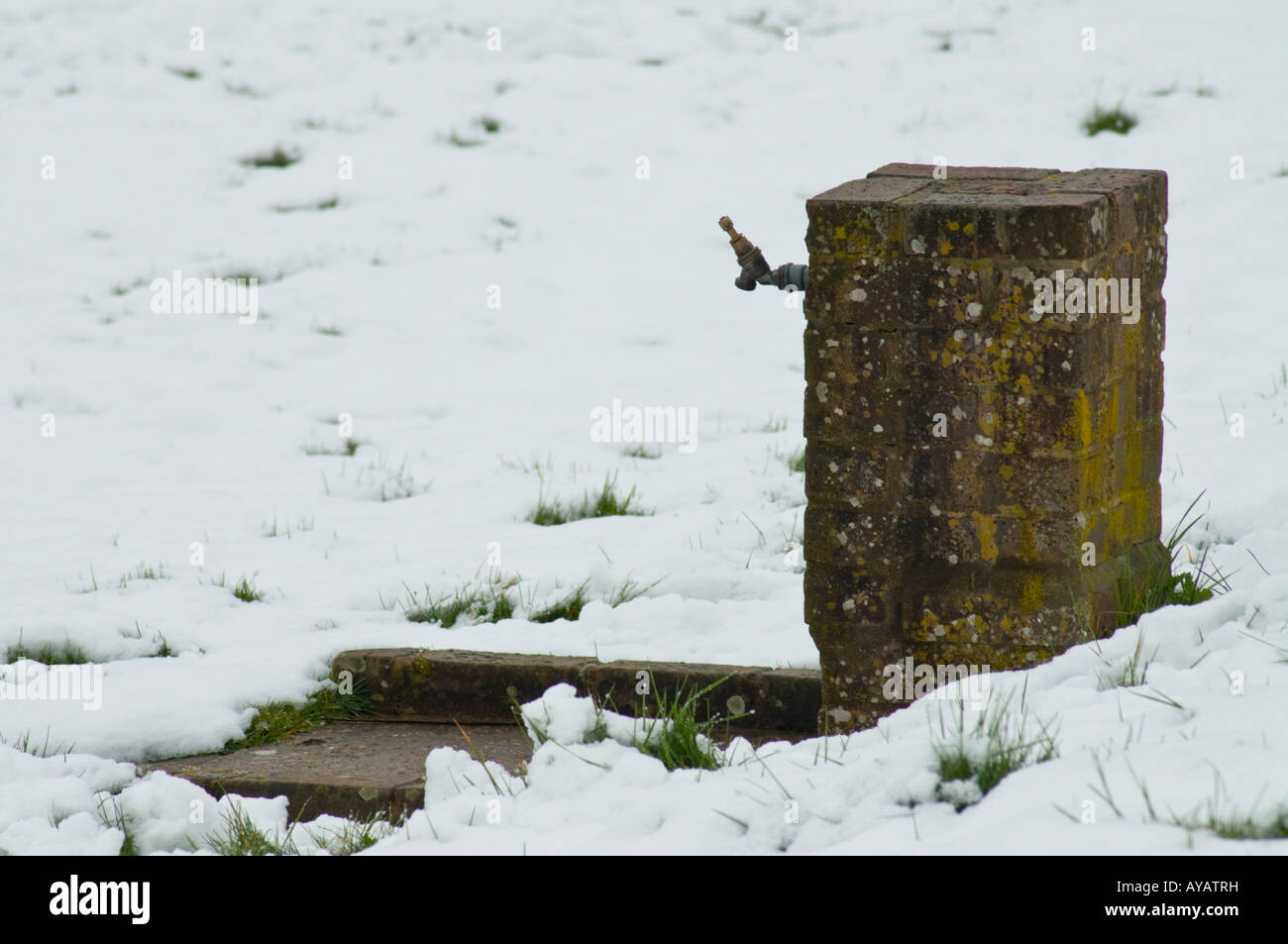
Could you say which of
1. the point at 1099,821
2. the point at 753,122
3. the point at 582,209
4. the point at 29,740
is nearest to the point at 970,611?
the point at 1099,821

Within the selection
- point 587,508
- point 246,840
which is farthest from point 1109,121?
point 246,840

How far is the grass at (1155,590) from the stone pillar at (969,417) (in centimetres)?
3

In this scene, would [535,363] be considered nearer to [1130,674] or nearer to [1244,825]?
[1130,674]

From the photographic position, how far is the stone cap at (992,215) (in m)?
3.64

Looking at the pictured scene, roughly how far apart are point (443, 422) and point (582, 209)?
295 centimetres

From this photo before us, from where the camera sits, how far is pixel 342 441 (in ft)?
23.5

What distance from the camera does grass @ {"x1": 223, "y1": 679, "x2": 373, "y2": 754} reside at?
4.44 meters

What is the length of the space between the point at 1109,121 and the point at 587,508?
515 centimetres

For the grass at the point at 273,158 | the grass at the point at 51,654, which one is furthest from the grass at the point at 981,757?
the grass at the point at 273,158

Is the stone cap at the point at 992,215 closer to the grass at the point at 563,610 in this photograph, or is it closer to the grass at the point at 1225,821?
the grass at the point at 1225,821

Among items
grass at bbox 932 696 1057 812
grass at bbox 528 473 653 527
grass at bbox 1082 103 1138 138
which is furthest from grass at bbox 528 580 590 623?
grass at bbox 1082 103 1138 138

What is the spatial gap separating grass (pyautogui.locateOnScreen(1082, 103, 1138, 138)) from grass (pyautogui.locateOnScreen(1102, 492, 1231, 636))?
588 cm

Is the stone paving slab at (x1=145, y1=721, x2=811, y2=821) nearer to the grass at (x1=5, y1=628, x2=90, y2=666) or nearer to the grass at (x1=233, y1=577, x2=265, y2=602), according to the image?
the grass at (x1=5, y1=628, x2=90, y2=666)

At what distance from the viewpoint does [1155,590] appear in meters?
4.04
